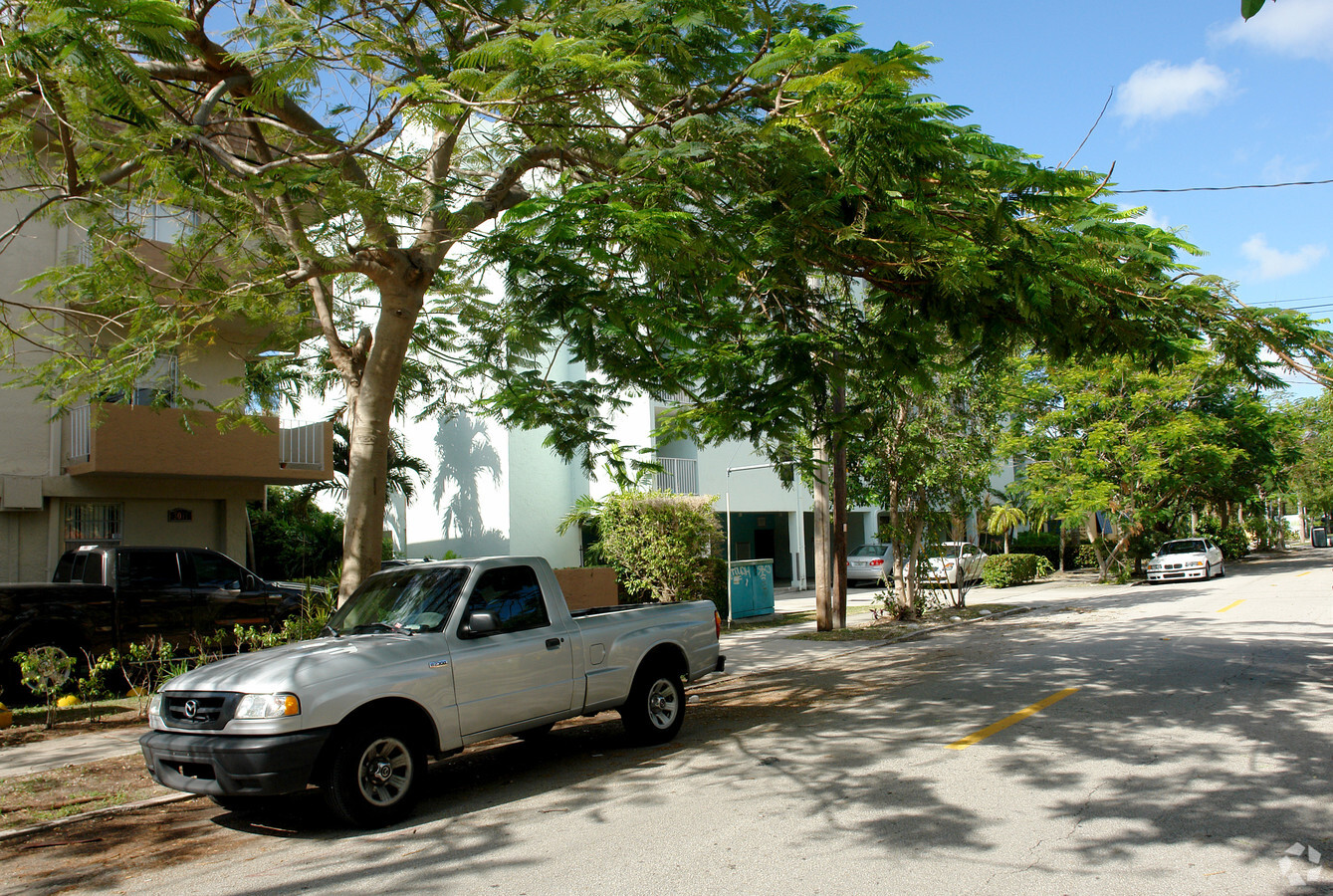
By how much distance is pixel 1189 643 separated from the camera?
1402 cm

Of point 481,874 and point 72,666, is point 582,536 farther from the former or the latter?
point 481,874

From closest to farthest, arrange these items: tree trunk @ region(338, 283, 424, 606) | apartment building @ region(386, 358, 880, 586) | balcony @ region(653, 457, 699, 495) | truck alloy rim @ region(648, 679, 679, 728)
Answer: truck alloy rim @ region(648, 679, 679, 728), tree trunk @ region(338, 283, 424, 606), apartment building @ region(386, 358, 880, 586), balcony @ region(653, 457, 699, 495)

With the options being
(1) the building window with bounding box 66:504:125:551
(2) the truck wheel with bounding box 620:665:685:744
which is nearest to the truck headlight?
(2) the truck wheel with bounding box 620:665:685:744

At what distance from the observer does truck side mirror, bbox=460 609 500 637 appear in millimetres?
6719

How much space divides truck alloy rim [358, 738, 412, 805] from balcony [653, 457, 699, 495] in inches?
757

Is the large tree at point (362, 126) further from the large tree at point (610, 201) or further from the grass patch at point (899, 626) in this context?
the grass patch at point (899, 626)

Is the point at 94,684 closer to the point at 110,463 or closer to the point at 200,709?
the point at 200,709

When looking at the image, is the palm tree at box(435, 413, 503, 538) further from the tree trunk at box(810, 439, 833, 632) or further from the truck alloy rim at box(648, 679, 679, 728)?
the truck alloy rim at box(648, 679, 679, 728)

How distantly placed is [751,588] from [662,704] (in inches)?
491

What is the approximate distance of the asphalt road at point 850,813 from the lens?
16.1ft

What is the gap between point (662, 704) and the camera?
852 cm

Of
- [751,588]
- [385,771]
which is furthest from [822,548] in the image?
[385,771]

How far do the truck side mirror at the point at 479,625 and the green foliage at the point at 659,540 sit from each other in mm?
12000

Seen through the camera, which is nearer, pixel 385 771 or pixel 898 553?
pixel 385 771
